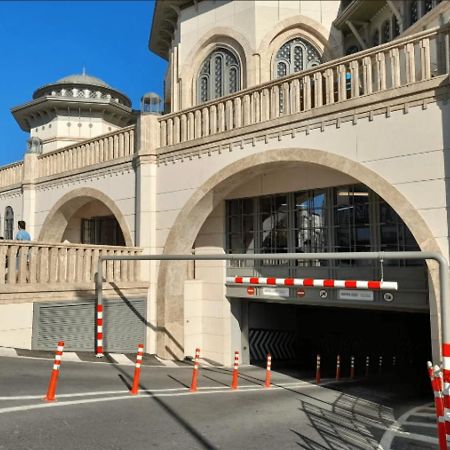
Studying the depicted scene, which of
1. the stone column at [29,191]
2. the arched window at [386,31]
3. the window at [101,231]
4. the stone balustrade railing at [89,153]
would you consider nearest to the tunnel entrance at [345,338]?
the stone balustrade railing at [89,153]

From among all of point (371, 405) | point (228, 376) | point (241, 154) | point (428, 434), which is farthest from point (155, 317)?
point (428, 434)

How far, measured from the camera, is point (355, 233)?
463 inches

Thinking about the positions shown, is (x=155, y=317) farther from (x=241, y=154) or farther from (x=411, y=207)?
(x=411, y=207)

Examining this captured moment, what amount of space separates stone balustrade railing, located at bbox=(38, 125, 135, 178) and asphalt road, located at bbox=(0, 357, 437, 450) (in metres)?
7.34

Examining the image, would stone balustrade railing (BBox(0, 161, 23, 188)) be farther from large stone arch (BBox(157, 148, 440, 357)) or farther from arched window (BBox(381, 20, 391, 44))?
arched window (BBox(381, 20, 391, 44))

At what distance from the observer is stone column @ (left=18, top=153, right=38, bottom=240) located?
60.3 ft

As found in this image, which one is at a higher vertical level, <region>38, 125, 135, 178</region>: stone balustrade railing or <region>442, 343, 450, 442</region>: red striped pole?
<region>38, 125, 135, 178</region>: stone balustrade railing

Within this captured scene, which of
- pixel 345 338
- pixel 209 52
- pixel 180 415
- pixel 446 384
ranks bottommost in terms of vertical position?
pixel 345 338

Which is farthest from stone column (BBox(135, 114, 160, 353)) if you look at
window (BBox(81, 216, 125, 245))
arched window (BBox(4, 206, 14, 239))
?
arched window (BBox(4, 206, 14, 239))

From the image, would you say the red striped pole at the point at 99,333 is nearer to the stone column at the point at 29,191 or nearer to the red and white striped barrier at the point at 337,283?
the red and white striped barrier at the point at 337,283

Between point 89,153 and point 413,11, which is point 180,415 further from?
point 413,11

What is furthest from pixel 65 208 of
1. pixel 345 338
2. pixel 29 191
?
pixel 345 338

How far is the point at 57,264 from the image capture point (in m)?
11.5

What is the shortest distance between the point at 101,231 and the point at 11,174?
4726 mm
